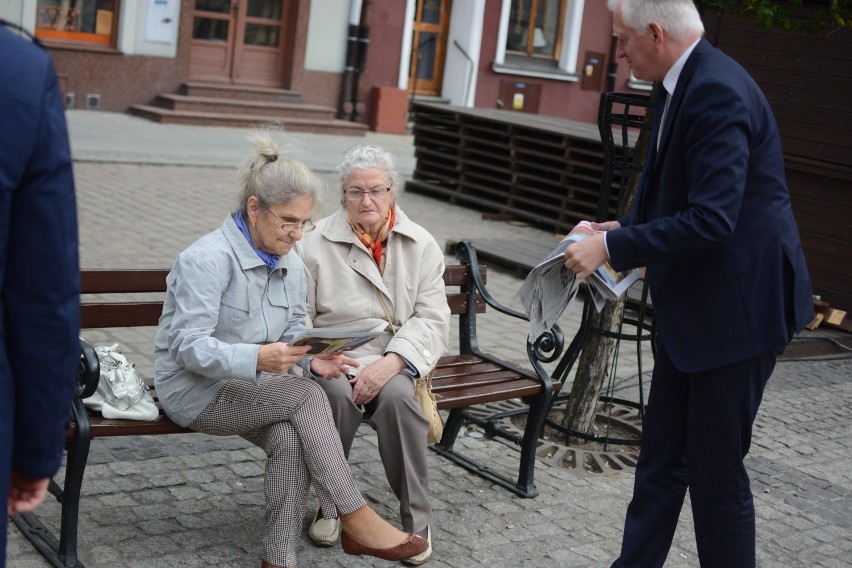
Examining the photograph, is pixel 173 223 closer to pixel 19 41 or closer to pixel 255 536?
pixel 255 536

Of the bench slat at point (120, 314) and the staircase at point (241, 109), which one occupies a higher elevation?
the staircase at point (241, 109)

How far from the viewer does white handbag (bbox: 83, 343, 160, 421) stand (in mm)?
3709

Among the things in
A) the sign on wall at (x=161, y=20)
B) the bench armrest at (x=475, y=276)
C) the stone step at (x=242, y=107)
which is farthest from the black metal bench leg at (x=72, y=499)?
the sign on wall at (x=161, y=20)

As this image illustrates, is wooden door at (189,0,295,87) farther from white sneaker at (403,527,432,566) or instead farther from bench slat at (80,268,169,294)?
white sneaker at (403,527,432,566)

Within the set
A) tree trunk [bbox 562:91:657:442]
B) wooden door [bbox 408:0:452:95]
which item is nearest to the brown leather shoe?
tree trunk [bbox 562:91:657:442]

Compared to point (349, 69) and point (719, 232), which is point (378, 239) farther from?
point (349, 69)

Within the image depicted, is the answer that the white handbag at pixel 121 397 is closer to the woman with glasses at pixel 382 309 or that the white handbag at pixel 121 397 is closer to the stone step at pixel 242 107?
the woman with glasses at pixel 382 309

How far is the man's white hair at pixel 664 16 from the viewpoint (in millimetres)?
3238

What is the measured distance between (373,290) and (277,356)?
0.73m

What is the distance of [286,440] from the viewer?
3.72 m

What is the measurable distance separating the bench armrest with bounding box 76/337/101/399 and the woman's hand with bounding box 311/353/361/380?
0.76 m

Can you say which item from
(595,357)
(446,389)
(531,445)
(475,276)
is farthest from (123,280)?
(595,357)

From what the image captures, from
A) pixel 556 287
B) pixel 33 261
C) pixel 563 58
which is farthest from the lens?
pixel 563 58

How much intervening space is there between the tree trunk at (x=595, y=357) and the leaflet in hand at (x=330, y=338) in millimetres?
1845
